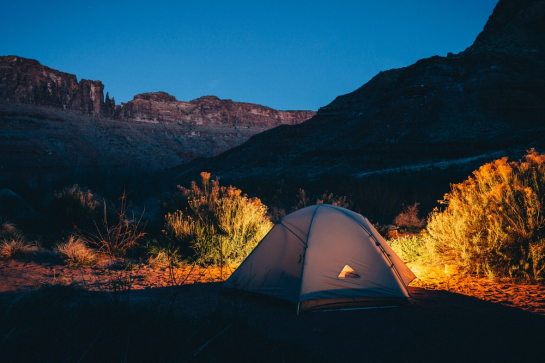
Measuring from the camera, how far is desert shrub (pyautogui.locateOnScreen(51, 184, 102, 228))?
29.8ft

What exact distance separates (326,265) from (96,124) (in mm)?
73314

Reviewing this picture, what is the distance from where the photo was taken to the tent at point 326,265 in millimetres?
4207

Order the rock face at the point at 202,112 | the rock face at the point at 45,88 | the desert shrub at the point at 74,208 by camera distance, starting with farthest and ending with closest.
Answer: the rock face at the point at 202,112
the rock face at the point at 45,88
the desert shrub at the point at 74,208

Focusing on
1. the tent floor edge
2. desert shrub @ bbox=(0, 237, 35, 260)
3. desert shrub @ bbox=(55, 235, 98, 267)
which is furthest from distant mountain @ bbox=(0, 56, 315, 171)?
the tent floor edge

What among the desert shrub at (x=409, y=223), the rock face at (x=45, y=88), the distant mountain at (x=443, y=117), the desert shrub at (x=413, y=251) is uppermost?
the rock face at (x=45, y=88)

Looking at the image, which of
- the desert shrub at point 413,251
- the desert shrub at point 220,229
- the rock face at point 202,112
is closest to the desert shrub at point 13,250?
the desert shrub at point 220,229

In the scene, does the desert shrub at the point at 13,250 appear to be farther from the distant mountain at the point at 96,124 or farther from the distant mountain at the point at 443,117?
the distant mountain at the point at 96,124

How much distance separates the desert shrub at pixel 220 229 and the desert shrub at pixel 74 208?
3.21 metres

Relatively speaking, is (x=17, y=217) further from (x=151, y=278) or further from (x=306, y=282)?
(x=306, y=282)

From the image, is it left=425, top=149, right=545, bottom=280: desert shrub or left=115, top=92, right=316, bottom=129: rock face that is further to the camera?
left=115, top=92, right=316, bottom=129: rock face

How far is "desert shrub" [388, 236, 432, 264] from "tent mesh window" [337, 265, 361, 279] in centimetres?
239

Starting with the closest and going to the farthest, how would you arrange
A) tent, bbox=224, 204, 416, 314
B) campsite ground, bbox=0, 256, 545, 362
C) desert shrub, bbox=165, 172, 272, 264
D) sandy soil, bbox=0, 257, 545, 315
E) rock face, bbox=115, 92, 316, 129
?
campsite ground, bbox=0, 256, 545, 362 → sandy soil, bbox=0, 257, 545, 315 → tent, bbox=224, 204, 416, 314 → desert shrub, bbox=165, 172, 272, 264 → rock face, bbox=115, 92, 316, 129

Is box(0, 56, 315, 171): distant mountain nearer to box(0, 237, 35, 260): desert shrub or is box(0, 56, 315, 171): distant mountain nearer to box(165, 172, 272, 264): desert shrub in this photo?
box(165, 172, 272, 264): desert shrub

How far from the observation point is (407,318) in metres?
3.78
